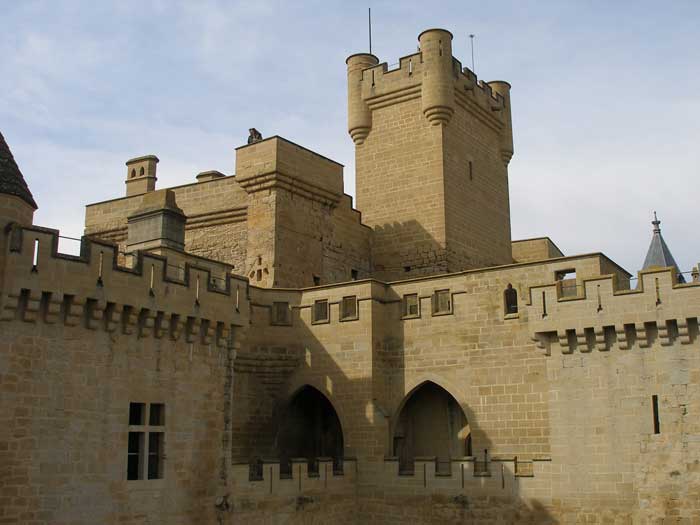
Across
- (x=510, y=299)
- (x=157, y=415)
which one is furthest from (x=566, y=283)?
(x=157, y=415)

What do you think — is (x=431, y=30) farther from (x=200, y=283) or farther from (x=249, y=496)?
(x=249, y=496)

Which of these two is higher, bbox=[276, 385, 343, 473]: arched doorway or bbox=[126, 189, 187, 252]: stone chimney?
bbox=[126, 189, 187, 252]: stone chimney

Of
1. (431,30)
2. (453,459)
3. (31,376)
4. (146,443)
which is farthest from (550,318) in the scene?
(431,30)

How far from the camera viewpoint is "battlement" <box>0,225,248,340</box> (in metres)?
14.2

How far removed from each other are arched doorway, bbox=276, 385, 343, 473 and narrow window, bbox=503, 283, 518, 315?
18.1ft

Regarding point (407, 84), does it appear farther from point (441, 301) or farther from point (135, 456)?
point (135, 456)

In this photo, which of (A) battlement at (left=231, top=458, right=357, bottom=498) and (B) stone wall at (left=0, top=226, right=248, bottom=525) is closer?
(B) stone wall at (left=0, top=226, right=248, bottom=525)

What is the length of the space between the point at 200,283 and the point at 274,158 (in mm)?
7416

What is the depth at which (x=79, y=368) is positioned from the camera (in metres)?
15.0

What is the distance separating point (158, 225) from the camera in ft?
63.1

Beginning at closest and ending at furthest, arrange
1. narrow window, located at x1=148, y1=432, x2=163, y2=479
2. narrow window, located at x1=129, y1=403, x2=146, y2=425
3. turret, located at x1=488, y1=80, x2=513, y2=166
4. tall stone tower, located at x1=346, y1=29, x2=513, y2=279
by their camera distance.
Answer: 1. narrow window, located at x1=129, y1=403, x2=146, y2=425
2. narrow window, located at x1=148, y1=432, x2=163, y2=479
3. tall stone tower, located at x1=346, y1=29, x2=513, y2=279
4. turret, located at x1=488, y1=80, x2=513, y2=166

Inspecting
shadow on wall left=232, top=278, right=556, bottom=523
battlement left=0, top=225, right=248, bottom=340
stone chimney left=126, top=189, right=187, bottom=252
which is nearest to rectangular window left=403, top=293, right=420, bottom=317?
shadow on wall left=232, top=278, right=556, bottom=523

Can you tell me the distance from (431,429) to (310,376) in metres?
3.31

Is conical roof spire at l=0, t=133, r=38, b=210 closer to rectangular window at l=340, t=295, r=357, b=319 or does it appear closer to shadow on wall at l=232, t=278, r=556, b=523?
shadow on wall at l=232, t=278, r=556, b=523
